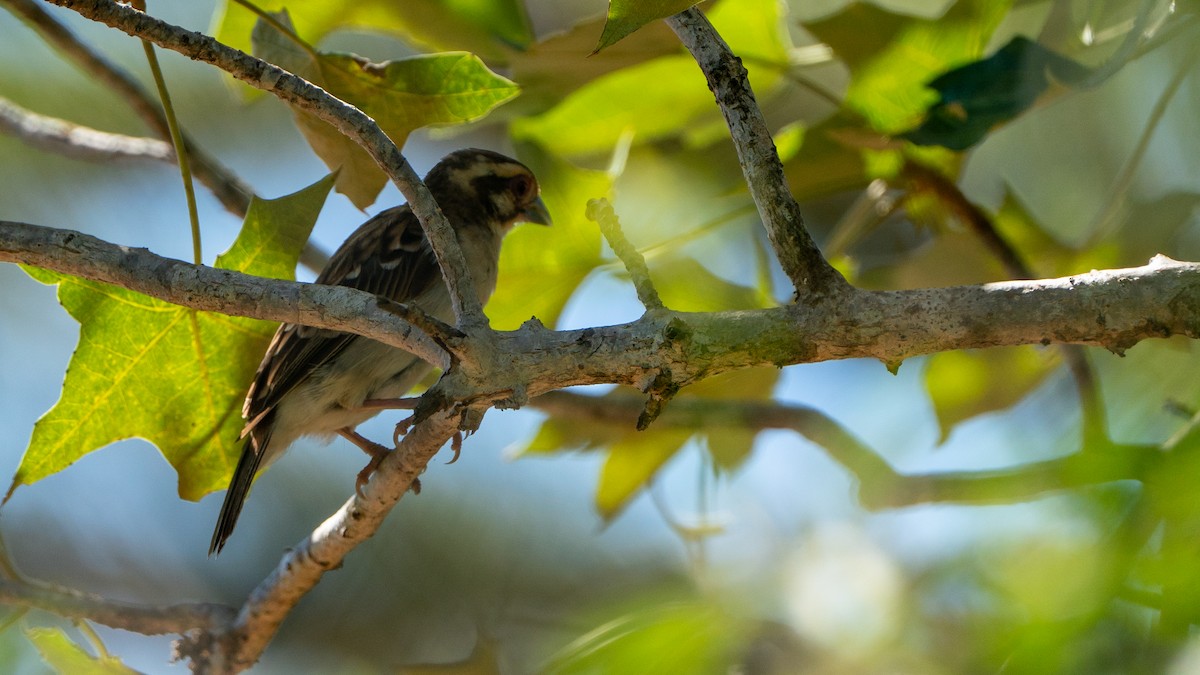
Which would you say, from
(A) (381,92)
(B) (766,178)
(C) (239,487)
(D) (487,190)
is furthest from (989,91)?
Answer: (C) (239,487)

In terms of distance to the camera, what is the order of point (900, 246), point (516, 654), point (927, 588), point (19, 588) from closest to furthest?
point (927, 588) → point (19, 588) → point (516, 654) → point (900, 246)

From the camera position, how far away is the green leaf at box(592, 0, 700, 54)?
1.77 metres

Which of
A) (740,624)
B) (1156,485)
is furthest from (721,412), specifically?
(1156,485)

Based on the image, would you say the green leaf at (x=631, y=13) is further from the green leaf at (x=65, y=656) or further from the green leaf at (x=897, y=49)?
the green leaf at (x=65, y=656)

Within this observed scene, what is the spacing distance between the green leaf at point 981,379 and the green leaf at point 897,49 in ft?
3.20

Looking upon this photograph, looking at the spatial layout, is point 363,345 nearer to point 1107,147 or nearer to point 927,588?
point 927,588

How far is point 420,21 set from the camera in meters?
3.96

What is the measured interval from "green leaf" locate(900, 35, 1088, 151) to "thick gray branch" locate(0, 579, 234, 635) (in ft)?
9.26

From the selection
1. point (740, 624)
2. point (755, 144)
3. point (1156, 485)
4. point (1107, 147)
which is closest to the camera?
point (1156, 485)

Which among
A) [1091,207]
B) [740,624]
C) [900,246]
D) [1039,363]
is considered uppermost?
[900,246]

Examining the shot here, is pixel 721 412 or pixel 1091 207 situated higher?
pixel 1091 207

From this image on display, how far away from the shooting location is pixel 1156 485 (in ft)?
4.64

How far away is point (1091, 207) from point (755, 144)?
12.5 feet

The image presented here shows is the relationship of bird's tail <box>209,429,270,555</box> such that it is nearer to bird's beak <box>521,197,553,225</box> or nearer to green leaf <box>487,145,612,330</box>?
green leaf <box>487,145,612,330</box>
